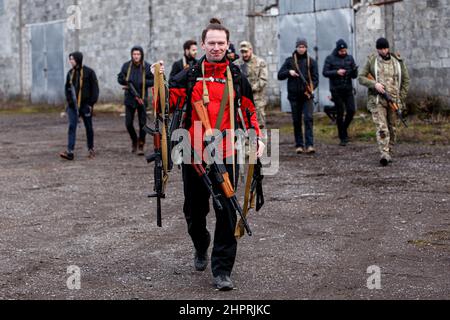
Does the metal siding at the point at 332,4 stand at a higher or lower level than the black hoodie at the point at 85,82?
higher

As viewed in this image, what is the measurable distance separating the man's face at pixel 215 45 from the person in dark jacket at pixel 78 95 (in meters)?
8.33

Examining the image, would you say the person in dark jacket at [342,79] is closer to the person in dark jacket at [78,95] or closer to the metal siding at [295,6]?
the person in dark jacket at [78,95]

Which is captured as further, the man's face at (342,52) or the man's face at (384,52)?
the man's face at (342,52)

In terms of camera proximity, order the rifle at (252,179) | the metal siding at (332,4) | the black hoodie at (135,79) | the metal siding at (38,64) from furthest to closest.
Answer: the metal siding at (38,64), the metal siding at (332,4), the black hoodie at (135,79), the rifle at (252,179)

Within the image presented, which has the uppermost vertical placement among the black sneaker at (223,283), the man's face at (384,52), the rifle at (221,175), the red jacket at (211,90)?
the man's face at (384,52)

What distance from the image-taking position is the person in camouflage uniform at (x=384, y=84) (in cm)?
1279

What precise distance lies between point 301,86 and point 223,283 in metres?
8.26

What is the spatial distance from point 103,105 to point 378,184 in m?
17.4

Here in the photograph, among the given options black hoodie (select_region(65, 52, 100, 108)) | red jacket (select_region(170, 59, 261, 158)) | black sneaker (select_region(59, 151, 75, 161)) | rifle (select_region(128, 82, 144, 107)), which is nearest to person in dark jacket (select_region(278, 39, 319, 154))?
rifle (select_region(128, 82, 144, 107))

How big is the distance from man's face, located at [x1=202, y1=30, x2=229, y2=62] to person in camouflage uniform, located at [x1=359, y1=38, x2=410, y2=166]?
6.53 m

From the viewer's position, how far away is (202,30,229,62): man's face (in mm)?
6473

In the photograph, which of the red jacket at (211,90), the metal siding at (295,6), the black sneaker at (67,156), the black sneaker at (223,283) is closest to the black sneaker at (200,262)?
the black sneaker at (223,283)

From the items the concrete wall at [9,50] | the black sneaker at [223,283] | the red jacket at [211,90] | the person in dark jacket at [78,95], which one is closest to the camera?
the black sneaker at [223,283]

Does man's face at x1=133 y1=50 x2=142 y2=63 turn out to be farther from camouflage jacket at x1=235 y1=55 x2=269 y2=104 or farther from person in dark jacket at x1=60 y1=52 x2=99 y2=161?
camouflage jacket at x1=235 y1=55 x2=269 y2=104
